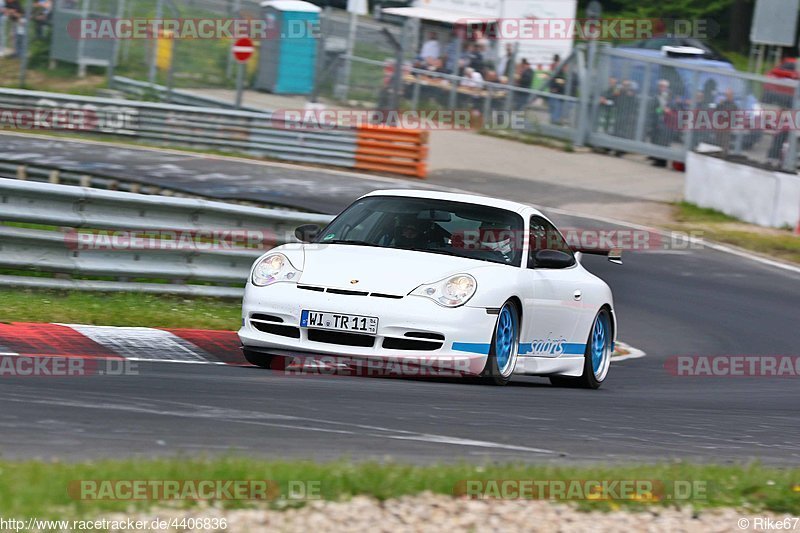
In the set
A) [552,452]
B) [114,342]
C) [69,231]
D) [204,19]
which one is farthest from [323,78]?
[552,452]

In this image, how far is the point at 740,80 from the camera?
2395cm

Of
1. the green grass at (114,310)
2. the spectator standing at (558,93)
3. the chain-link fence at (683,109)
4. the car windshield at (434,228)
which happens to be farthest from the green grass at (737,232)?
the car windshield at (434,228)

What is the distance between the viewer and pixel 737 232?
810 inches

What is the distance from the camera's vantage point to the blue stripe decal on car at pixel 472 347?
8141mm

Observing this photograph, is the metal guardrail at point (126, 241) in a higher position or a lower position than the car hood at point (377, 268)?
lower

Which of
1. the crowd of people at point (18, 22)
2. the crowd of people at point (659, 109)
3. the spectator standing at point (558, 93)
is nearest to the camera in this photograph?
the crowd of people at point (659, 109)

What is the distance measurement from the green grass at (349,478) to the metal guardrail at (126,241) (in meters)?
6.00

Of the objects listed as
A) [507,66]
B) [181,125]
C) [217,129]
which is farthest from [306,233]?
[507,66]

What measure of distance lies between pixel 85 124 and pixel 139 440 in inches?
826

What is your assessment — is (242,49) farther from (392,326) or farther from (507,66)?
(392,326)

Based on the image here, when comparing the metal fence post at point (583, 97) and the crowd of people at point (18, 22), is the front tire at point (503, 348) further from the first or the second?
the crowd of people at point (18, 22)

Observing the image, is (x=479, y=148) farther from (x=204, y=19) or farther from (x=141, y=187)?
(x=141, y=187)

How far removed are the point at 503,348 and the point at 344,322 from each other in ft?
3.90

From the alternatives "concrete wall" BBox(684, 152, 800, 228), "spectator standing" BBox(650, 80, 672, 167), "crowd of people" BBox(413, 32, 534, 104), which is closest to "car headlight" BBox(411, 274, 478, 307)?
"concrete wall" BBox(684, 152, 800, 228)
